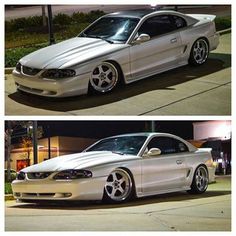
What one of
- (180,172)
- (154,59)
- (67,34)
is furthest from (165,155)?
(67,34)

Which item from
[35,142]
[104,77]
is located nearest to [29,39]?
[104,77]

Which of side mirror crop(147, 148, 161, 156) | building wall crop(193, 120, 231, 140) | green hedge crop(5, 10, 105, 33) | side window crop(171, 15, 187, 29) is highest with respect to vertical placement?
green hedge crop(5, 10, 105, 33)

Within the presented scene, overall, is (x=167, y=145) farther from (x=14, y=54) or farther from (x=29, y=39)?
(x=29, y=39)

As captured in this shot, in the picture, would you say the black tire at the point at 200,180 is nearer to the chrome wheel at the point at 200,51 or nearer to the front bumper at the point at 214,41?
the chrome wheel at the point at 200,51

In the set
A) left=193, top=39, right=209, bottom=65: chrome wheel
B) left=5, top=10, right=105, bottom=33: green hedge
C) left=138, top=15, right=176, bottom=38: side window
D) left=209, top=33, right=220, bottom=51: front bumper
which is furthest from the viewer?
left=5, top=10, right=105, bottom=33: green hedge

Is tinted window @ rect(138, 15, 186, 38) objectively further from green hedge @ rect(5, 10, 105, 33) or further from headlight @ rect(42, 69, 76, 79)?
green hedge @ rect(5, 10, 105, 33)

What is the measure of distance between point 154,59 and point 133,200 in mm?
1710

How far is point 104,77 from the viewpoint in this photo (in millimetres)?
5785

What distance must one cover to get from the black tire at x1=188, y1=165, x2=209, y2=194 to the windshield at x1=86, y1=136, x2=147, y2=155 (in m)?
0.92

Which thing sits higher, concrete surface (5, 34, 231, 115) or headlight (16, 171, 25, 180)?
concrete surface (5, 34, 231, 115)

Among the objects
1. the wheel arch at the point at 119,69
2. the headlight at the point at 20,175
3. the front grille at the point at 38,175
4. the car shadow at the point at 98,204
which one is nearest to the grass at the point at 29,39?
the wheel arch at the point at 119,69

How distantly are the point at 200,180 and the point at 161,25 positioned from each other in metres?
1.96

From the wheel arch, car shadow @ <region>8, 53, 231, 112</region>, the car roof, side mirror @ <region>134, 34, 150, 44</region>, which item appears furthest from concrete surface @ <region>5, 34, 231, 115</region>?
the car roof

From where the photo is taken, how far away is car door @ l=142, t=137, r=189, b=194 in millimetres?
5539
